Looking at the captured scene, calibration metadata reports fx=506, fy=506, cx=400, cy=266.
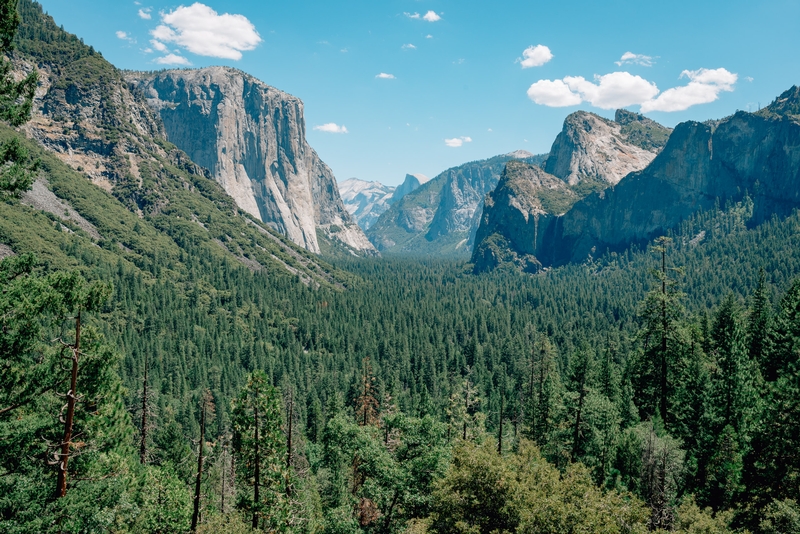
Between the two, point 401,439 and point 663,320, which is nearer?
point 401,439

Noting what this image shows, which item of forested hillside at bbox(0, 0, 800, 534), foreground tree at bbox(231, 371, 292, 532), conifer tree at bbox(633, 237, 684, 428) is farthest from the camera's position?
conifer tree at bbox(633, 237, 684, 428)

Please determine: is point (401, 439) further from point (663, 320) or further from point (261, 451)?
point (663, 320)

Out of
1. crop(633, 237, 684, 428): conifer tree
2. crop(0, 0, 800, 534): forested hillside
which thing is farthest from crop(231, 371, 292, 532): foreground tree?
crop(633, 237, 684, 428): conifer tree

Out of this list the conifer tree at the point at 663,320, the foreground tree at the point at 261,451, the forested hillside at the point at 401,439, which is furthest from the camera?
the conifer tree at the point at 663,320

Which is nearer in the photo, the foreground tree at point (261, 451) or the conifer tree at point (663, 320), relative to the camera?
the foreground tree at point (261, 451)

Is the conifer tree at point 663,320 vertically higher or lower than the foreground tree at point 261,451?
higher

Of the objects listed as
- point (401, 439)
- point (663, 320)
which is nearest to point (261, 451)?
point (401, 439)

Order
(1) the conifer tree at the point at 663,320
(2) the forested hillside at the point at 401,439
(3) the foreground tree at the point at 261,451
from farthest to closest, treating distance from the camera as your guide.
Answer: (1) the conifer tree at the point at 663,320 → (3) the foreground tree at the point at 261,451 → (2) the forested hillside at the point at 401,439

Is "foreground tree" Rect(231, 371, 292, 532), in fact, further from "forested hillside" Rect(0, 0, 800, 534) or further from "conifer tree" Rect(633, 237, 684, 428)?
"conifer tree" Rect(633, 237, 684, 428)

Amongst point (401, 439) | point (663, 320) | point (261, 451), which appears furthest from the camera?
point (663, 320)

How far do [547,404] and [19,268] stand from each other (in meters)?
49.5

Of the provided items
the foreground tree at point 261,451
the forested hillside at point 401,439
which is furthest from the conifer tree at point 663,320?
the foreground tree at point 261,451

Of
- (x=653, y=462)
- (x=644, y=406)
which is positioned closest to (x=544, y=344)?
(x=644, y=406)

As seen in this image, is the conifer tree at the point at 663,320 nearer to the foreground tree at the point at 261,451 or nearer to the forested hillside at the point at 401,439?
the forested hillside at the point at 401,439
